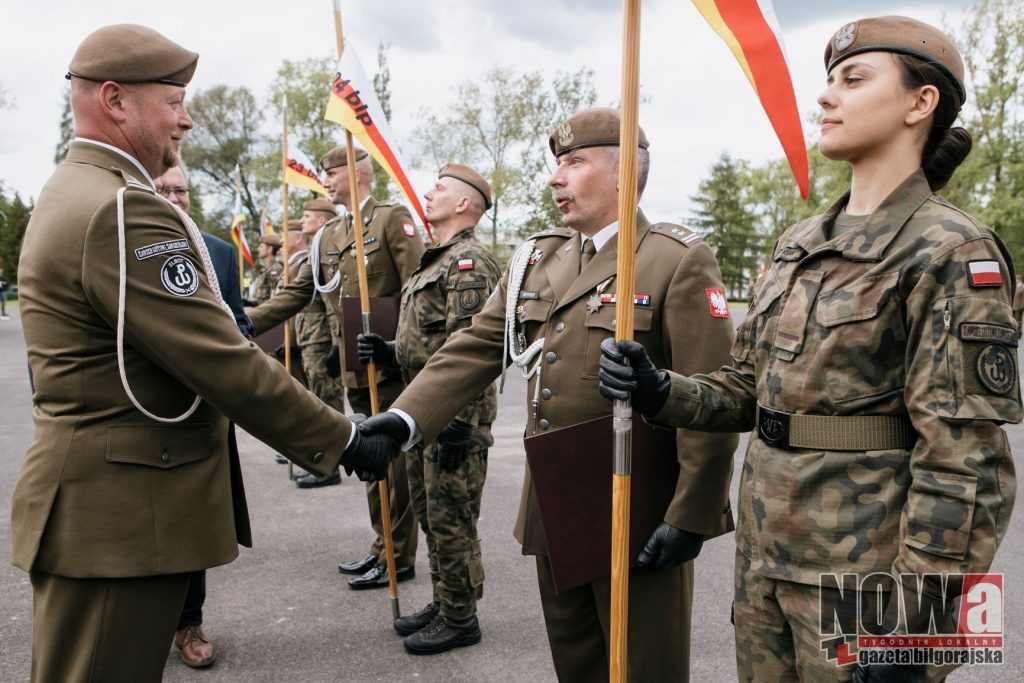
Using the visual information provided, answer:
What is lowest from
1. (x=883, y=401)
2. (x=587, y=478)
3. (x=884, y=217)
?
(x=587, y=478)

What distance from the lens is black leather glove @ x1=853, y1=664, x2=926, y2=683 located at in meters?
1.62

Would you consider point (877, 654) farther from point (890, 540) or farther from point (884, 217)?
point (884, 217)

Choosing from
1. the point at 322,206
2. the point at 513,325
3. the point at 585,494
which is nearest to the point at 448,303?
the point at 513,325

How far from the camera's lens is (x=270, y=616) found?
4.25m

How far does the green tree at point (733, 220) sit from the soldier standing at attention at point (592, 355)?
6163cm

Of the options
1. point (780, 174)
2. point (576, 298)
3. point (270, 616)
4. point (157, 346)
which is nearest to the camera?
point (157, 346)

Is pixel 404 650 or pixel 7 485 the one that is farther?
pixel 7 485

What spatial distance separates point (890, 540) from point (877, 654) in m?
0.24

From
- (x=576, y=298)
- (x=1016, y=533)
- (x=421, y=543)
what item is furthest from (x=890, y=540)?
(x=1016, y=533)

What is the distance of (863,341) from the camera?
1.77 m

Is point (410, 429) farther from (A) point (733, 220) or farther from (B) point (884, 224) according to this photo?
(A) point (733, 220)

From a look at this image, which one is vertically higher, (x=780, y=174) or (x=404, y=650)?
(x=780, y=174)

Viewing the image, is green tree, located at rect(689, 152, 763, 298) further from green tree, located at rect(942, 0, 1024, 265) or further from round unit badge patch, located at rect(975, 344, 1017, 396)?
round unit badge patch, located at rect(975, 344, 1017, 396)

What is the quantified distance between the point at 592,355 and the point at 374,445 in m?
0.74
